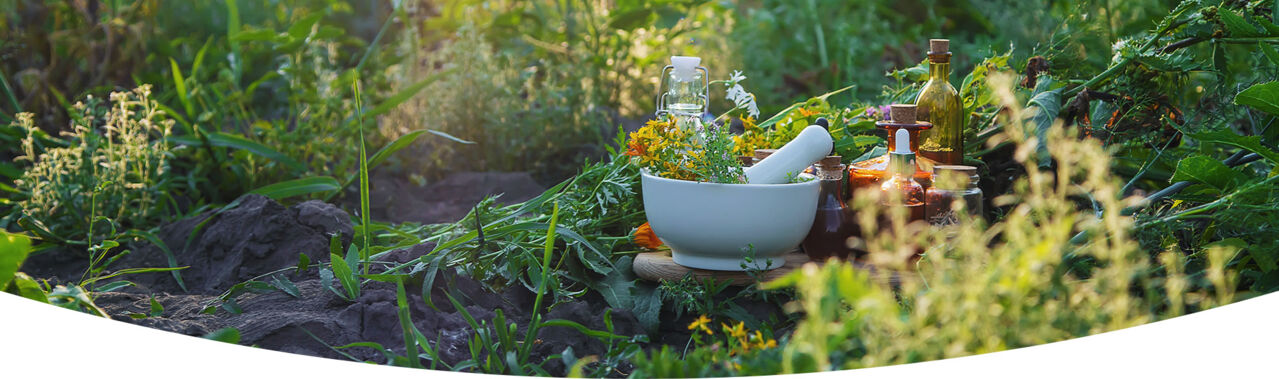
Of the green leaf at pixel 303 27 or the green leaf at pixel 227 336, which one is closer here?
the green leaf at pixel 227 336

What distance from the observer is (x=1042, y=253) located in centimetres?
64

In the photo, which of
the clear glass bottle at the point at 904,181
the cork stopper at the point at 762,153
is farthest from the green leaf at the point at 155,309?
the clear glass bottle at the point at 904,181

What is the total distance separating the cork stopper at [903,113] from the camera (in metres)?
1.10

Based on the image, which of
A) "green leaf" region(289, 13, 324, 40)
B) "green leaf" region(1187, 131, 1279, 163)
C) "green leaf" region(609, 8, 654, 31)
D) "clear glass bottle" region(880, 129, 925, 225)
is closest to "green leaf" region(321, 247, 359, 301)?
"clear glass bottle" region(880, 129, 925, 225)

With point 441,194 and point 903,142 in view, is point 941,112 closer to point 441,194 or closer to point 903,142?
point 903,142

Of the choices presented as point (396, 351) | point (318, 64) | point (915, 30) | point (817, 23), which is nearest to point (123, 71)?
point (318, 64)

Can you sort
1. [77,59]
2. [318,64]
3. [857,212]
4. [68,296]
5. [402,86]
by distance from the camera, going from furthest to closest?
[402,86] → [77,59] → [318,64] → [857,212] → [68,296]

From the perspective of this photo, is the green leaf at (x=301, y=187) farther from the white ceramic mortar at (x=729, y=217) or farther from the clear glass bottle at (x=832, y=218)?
the clear glass bottle at (x=832, y=218)

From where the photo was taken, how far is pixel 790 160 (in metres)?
1.10

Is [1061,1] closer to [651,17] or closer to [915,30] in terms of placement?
[915,30]

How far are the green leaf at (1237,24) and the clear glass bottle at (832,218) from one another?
480mm

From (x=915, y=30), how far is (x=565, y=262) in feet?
6.84

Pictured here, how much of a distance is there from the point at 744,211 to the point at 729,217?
20mm

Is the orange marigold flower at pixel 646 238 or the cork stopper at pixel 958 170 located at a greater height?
the cork stopper at pixel 958 170
